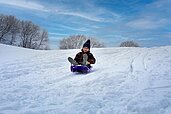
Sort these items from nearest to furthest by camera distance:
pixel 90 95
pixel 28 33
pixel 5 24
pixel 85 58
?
pixel 90 95, pixel 85 58, pixel 5 24, pixel 28 33

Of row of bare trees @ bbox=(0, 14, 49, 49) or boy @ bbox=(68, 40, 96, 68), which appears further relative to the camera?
row of bare trees @ bbox=(0, 14, 49, 49)

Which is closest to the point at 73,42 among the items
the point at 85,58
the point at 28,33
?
the point at 28,33

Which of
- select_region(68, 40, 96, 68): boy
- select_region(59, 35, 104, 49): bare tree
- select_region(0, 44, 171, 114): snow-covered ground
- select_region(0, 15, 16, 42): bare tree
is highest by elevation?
select_region(0, 15, 16, 42): bare tree

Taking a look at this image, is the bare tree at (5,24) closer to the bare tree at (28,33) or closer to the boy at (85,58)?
the bare tree at (28,33)

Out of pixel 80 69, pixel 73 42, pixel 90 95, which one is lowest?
pixel 90 95

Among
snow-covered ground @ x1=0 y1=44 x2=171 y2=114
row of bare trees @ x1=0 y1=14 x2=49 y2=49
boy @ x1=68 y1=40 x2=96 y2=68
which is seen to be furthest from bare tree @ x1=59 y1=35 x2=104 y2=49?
snow-covered ground @ x1=0 y1=44 x2=171 y2=114

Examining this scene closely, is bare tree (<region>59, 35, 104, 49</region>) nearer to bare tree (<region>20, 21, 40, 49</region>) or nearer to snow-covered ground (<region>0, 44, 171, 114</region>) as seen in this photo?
bare tree (<region>20, 21, 40, 49</region>)

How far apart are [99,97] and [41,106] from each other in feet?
4.11

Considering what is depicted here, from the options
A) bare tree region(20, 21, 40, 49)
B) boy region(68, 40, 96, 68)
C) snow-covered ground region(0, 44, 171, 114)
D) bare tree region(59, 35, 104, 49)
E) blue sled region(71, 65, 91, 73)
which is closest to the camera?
snow-covered ground region(0, 44, 171, 114)

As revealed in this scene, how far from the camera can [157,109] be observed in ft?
13.1

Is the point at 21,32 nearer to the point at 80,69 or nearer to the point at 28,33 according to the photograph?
the point at 28,33

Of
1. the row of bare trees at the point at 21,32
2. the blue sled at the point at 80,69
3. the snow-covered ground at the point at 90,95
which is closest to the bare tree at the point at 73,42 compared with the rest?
Answer: the row of bare trees at the point at 21,32

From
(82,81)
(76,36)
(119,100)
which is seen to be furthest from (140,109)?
(76,36)

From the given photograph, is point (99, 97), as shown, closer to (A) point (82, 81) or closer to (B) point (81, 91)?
(B) point (81, 91)
